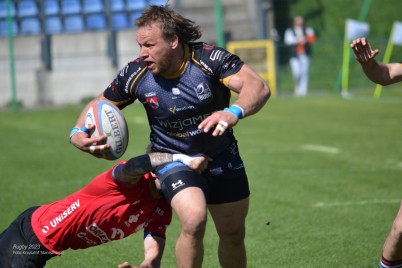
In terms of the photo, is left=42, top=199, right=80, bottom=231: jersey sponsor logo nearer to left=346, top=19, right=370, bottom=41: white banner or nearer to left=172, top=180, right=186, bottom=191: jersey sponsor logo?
left=172, top=180, right=186, bottom=191: jersey sponsor logo

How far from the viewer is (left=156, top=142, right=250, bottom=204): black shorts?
5273mm

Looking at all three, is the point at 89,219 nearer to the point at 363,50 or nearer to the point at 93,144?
the point at 93,144

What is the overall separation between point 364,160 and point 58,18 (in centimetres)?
1388

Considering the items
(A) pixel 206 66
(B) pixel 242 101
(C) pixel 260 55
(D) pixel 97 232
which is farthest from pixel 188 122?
(C) pixel 260 55

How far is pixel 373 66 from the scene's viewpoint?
5.68 meters

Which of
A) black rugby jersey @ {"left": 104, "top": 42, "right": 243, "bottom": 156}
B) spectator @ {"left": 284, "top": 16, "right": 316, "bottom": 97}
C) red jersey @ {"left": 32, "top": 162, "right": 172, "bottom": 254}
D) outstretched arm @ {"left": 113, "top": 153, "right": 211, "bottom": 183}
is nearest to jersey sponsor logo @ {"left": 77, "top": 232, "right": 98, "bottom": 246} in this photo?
red jersey @ {"left": 32, "top": 162, "right": 172, "bottom": 254}

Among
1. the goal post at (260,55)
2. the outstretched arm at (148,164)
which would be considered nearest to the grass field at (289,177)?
the outstretched arm at (148,164)

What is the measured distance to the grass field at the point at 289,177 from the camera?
276 inches

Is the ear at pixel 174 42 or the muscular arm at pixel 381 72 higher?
the ear at pixel 174 42

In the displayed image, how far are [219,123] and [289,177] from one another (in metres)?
6.00

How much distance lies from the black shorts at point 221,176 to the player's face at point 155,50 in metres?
0.67

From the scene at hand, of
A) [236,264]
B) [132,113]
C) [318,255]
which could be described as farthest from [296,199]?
[132,113]

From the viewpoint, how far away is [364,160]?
11.9 meters

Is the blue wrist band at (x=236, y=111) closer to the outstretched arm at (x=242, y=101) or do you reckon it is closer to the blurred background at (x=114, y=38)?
the outstretched arm at (x=242, y=101)
